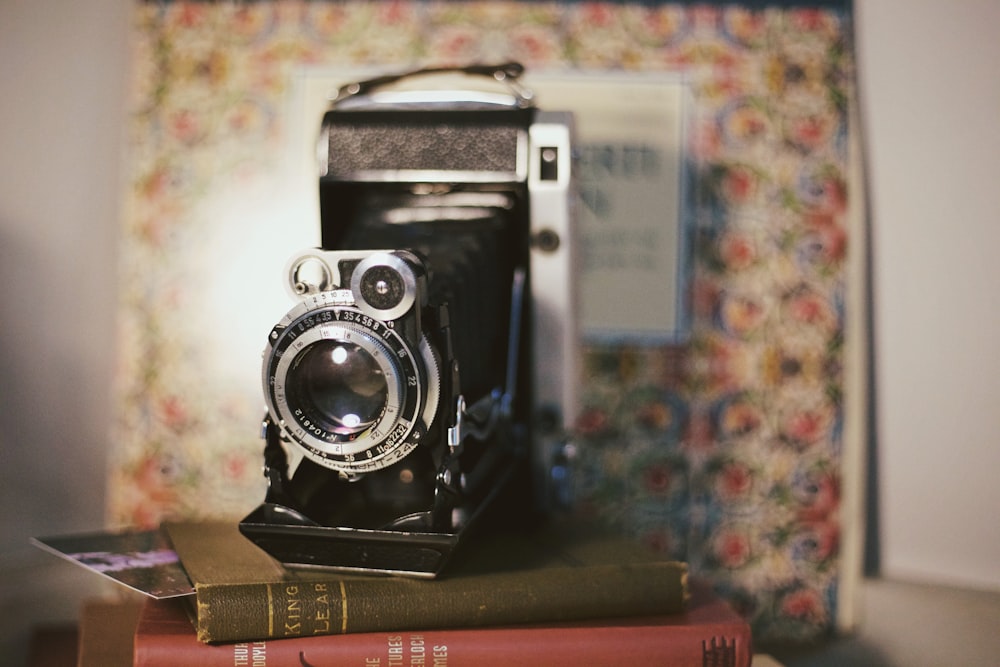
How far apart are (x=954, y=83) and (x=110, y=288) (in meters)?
1.02

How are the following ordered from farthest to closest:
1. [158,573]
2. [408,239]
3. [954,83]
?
[954,83]
[408,239]
[158,573]

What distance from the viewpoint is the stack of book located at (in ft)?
2.18

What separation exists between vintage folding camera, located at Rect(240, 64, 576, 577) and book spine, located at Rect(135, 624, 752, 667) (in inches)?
2.2

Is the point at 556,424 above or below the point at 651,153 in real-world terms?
below

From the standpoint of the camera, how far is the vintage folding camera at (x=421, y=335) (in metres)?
→ 0.67

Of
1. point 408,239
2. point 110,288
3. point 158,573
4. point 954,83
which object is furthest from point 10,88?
point 954,83

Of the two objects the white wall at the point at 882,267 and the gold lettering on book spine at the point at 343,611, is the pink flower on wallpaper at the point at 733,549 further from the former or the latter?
the gold lettering on book spine at the point at 343,611

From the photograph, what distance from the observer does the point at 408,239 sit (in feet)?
2.89

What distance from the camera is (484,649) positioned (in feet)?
2.26

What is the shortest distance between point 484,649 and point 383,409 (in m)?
0.20

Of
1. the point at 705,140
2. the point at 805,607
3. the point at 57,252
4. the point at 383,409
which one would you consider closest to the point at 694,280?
the point at 705,140

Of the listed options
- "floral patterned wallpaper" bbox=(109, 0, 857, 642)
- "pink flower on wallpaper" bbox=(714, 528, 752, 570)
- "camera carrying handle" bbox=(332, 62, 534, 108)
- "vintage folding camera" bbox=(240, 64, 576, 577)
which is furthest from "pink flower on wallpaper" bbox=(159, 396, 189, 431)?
"pink flower on wallpaper" bbox=(714, 528, 752, 570)

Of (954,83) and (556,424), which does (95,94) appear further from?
(954,83)

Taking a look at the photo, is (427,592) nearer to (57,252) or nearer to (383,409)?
(383,409)
